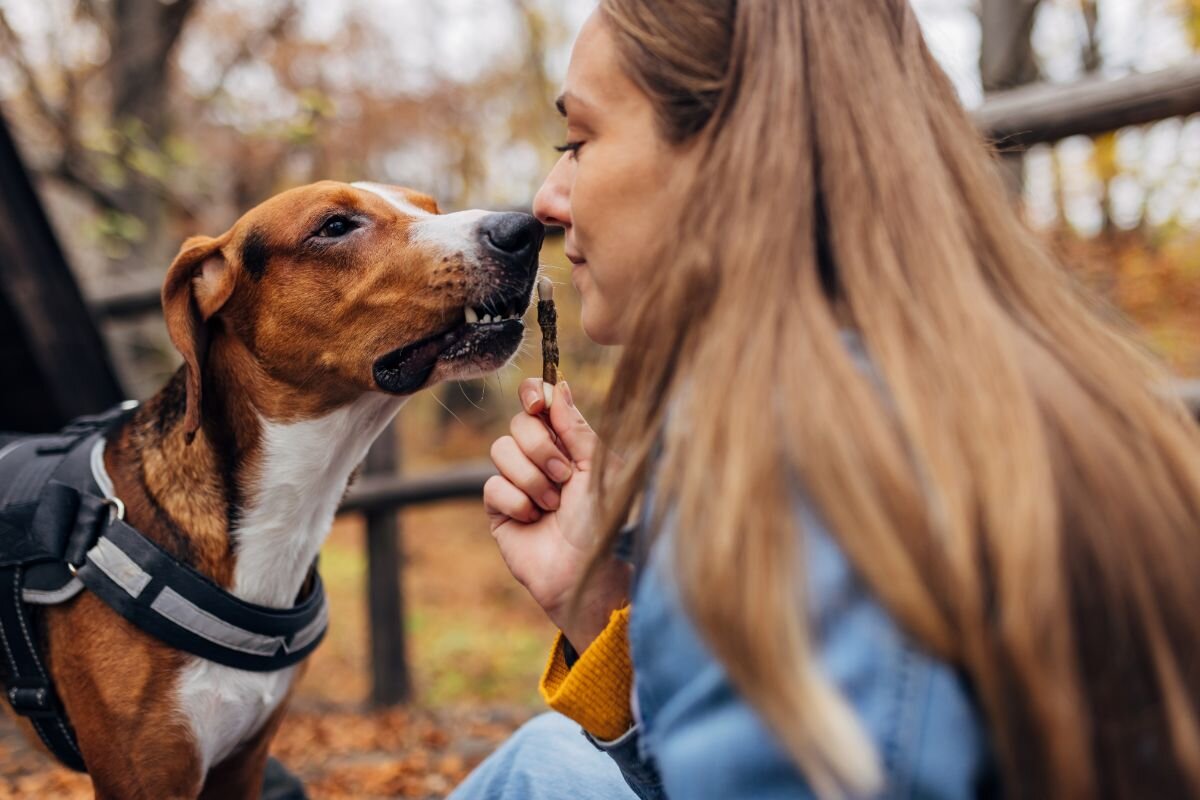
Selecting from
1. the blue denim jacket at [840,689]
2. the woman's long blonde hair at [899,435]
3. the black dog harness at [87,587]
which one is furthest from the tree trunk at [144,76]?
the blue denim jacket at [840,689]

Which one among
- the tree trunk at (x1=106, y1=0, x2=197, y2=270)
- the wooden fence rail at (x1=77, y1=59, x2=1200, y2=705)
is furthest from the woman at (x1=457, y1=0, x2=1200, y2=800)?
the tree trunk at (x1=106, y1=0, x2=197, y2=270)

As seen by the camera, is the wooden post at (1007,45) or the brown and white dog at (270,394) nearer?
the brown and white dog at (270,394)

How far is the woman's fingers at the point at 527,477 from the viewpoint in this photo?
72.6 inches

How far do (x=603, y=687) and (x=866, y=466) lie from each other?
27.2 inches

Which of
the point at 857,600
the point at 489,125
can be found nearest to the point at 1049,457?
the point at 857,600

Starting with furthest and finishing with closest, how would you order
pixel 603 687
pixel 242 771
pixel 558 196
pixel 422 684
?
pixel 422 684
pixel 242 771
pixel 558 196
pixel 603 687

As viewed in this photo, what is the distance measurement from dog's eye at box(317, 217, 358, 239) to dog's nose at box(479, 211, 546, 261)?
0.40m

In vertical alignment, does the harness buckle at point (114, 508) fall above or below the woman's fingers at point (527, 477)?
below

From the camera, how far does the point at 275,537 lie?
2.65 meters

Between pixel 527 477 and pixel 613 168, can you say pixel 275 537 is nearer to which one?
pixel 527 477

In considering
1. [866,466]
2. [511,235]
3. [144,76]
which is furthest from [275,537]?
[144,76]

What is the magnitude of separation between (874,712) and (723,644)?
0.18 meters

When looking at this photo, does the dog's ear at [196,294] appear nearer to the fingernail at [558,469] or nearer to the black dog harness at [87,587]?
the black dog harness at [87,587]

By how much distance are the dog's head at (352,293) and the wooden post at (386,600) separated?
99.0 inches
